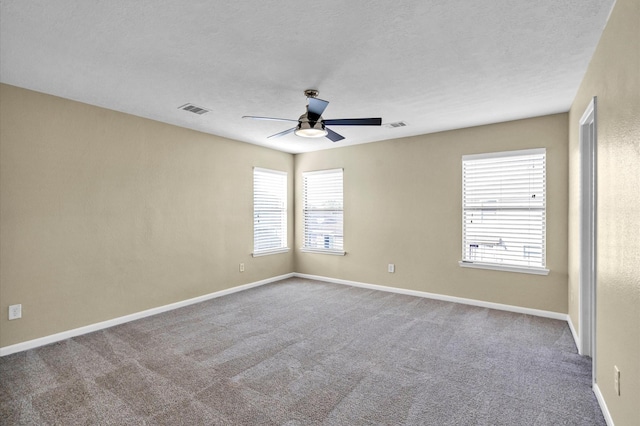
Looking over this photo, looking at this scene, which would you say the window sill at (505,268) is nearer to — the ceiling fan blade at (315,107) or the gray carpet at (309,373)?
the gray carpet at (309,373)

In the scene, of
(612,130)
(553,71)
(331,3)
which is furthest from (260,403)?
(553,71)

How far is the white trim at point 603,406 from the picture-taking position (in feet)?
6.53

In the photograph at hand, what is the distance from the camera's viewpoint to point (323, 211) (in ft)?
20.4

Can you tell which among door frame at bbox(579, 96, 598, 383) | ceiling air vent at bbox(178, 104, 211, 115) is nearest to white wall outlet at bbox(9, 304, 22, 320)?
ceiling air vent at bbox(178, 104, 211, 115)

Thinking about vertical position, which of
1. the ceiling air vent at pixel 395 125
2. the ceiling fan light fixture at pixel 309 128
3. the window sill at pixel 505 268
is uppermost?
the ceiling air vent at pixel 395 125

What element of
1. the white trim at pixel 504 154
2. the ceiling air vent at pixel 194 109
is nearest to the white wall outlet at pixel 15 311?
the ceiling air vent at pixel 194 109

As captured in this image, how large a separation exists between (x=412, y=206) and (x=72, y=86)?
4548mm

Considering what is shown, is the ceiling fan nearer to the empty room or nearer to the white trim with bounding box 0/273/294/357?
the empty room

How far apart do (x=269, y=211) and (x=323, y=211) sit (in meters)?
1.05

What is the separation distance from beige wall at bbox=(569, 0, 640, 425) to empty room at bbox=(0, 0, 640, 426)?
0.08 ft

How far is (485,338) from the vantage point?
3426mm

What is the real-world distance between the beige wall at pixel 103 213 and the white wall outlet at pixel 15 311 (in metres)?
0.05

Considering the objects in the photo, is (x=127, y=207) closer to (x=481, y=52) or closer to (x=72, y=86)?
(x=72, y=86)

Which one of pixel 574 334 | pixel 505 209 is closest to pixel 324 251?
pixel 505 209
